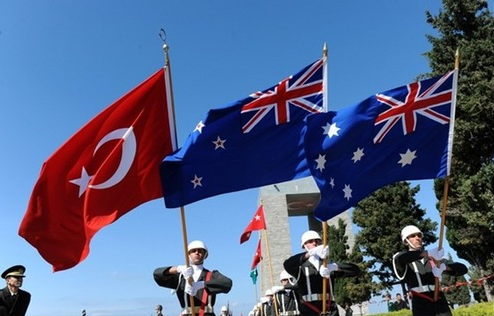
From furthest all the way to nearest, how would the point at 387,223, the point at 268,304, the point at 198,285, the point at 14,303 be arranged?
the point at 387,223, the point at 268,304, the point at 14,303, the point at 198,285

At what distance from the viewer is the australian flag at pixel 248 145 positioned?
7.12 m

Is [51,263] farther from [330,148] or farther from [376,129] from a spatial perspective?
[376,129]

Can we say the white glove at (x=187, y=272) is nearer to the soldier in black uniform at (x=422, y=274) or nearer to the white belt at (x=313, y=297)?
the white belt at (x=313, y=297)

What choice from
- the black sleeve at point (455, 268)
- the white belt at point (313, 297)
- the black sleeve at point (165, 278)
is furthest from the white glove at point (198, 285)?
the black sleeve at point (455, 268)

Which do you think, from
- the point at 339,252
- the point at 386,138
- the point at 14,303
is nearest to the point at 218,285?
the point at 386,138

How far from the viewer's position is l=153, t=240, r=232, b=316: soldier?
6.40 m

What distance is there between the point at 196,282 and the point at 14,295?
391 cm

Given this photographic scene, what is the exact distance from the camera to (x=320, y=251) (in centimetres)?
683

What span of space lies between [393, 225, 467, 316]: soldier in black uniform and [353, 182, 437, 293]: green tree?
21833 mm

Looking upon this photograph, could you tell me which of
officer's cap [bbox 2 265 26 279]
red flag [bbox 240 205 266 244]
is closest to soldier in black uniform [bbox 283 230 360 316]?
officer's cap [bbox 2 265 26 279]

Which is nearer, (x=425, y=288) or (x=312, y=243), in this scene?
(x=425, y=288)

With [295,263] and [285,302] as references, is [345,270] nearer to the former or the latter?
[295,263]

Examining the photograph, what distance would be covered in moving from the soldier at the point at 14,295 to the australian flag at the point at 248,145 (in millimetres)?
3484

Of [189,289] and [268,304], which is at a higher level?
[189,289]
